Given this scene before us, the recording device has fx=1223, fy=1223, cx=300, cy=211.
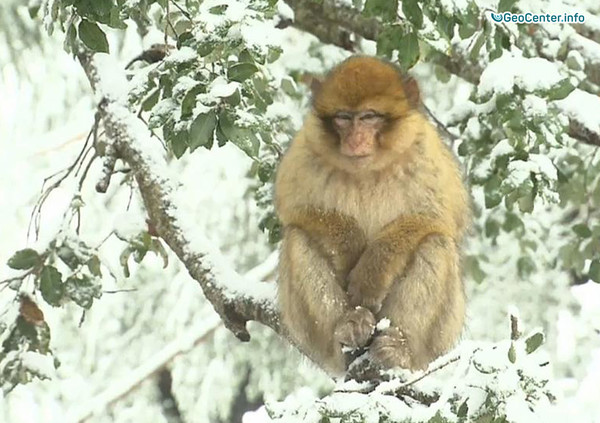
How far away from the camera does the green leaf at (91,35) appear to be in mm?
3262

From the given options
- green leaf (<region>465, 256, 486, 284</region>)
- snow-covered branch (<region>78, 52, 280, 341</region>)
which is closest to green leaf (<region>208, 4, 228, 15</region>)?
snow-covered branch (<region>78, 52, 280, 341</region>)

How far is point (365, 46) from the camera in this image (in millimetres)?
5492

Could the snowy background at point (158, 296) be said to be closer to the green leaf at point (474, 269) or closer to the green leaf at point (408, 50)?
the green leaf at point (474, 269)

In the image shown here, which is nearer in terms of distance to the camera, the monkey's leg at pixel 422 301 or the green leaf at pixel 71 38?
the green leaf at pixel 71 38

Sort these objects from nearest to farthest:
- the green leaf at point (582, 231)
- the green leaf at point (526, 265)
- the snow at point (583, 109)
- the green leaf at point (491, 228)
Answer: the snow at point (583, 109)
the green leaf at point (582, 231)
the green leaf at point (491, 228)
the green leaf at point (526, 265)

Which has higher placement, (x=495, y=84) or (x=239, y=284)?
(x=495, y=84)

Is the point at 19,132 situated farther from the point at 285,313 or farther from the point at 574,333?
the point at 285,313

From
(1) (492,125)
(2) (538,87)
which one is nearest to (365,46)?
(1) (492,125)

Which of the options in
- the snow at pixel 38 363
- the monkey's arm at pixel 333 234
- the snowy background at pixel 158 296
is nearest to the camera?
the monkey's arm at pixel 333 234

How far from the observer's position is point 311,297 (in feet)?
11.8

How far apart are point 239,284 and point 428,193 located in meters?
0.67

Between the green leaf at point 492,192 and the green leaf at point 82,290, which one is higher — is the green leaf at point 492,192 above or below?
above

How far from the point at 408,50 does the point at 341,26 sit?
1229 mm

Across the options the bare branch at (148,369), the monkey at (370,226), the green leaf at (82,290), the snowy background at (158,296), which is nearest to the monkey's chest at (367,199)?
the monkey at (370,226)
